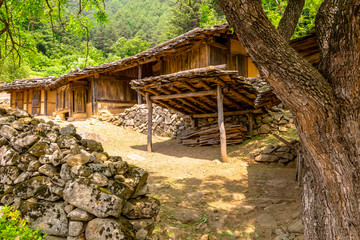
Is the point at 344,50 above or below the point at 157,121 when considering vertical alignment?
above

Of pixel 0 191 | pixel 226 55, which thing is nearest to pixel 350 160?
pixel 0 191

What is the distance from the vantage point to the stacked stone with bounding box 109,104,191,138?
11.7 metres

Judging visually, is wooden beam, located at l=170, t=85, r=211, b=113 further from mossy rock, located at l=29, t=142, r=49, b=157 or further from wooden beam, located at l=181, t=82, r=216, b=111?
mossy rock, located at l=29, t=142, r=49, b=157

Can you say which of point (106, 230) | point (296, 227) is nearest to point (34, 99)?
point (106, 230)

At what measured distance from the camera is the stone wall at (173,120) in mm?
9133

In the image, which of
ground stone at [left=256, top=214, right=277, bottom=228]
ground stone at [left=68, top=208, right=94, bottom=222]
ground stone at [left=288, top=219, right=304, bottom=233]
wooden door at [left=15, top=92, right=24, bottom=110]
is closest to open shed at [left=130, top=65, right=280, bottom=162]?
ground stone at [left=256, top=214, right=277, bottom=228]

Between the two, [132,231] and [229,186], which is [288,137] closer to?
[229,186]

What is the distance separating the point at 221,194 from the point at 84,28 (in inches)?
219

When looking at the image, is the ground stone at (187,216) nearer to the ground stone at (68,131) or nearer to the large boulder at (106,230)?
the large boulder at (106,230)

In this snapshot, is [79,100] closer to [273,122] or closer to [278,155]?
[273,122]

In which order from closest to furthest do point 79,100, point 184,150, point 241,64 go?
point 184,150 < point 241,64 < point 79,100

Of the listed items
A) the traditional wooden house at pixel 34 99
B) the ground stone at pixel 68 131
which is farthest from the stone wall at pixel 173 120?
the ground stone at pixel 68 131

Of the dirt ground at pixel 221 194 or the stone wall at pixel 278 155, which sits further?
the stone wall at pixel 278 155

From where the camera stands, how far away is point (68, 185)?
8.15 ft
